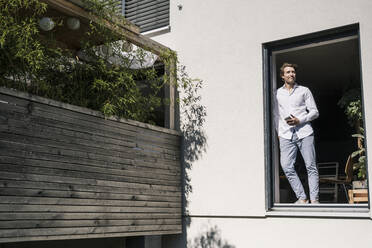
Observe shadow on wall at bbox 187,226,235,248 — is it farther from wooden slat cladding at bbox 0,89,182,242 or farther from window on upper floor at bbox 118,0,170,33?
window on upper floor at bbox 118,0,170,33

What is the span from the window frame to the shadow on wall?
0.80 metres

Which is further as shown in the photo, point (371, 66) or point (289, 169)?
point (289, 169)

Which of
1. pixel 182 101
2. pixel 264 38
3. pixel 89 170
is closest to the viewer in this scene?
pixel 89 170

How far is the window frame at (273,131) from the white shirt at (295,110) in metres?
0.11

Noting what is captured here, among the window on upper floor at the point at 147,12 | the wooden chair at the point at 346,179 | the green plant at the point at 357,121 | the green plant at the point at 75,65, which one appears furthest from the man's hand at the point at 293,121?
the window on upper floor at the point at 147,12

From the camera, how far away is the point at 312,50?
6391mm

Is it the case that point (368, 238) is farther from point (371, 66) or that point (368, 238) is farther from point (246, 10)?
point (246, 10)

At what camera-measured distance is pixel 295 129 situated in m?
5.97

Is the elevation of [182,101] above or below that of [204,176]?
above

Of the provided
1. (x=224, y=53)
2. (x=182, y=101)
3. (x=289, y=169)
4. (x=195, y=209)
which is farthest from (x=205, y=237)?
(x=224, y=53)

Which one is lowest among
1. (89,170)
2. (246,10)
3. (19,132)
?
(89,170)

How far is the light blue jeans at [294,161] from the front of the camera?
5762 mm

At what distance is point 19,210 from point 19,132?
73cm

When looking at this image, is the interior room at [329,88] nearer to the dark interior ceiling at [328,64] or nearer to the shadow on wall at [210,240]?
the dark interior ceiling at [328,64]
